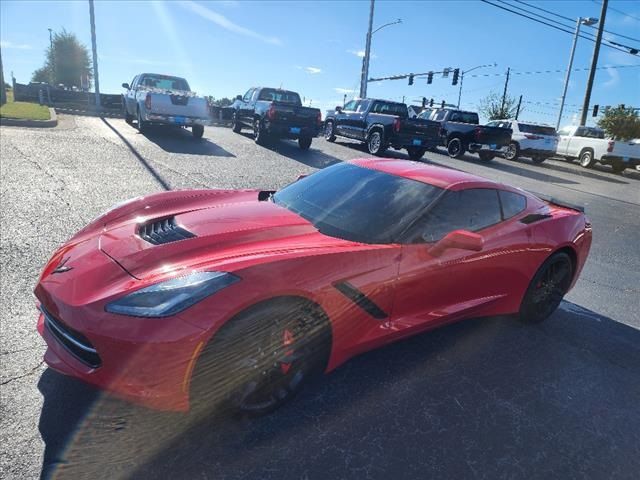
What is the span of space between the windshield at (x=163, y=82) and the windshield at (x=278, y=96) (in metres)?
2.60

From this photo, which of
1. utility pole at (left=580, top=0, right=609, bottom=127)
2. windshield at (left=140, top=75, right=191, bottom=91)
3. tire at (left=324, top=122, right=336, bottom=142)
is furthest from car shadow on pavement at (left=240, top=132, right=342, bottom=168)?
utility pole at (left=580, top=0, right=609, bottom=127)

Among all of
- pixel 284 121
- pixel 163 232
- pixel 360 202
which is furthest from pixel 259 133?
pixel 163 232

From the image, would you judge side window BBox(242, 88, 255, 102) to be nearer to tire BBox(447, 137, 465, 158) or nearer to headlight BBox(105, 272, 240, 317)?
Answer: tire BBox(447, 137, 465, 158)

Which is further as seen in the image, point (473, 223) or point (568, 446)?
point (473, 223)

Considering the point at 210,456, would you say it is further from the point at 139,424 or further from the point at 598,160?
the point at 598,160

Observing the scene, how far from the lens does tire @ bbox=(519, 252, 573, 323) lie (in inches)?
150

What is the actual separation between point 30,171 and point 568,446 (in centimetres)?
841

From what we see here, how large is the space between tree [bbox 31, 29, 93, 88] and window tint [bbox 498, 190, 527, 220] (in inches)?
2803

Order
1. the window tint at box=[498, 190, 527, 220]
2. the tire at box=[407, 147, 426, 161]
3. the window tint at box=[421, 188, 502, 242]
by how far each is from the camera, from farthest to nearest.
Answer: the tire at box=[407, 147, 426, 161]
the window tint at box=[498, 190, 527, 220]
the window tint at box=[421, 188, 502, 242]

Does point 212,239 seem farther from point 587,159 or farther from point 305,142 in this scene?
point 587,159

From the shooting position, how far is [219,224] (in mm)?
2914

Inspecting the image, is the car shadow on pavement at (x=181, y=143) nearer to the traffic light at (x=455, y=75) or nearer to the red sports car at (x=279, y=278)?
the red sports car at (x=279, y=278)

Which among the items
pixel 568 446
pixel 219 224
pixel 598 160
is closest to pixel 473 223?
pixel 568 446

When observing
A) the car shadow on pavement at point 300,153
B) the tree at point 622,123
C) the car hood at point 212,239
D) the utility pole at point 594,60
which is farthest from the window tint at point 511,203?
the tree at point 622,123
